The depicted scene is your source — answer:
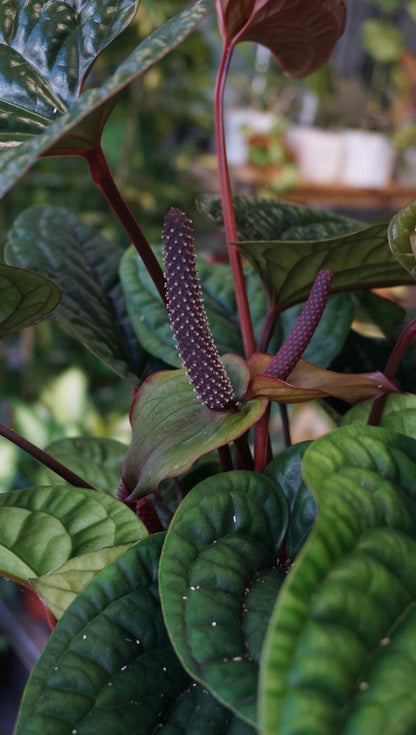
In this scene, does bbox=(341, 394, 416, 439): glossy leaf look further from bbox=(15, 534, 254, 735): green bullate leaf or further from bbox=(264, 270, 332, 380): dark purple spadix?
bbox=(15, 534, 254, 735): green bullate leaf

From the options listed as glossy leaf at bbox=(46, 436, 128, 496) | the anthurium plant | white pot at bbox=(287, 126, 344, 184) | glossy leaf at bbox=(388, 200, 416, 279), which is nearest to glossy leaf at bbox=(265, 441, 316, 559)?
the anthurium plant

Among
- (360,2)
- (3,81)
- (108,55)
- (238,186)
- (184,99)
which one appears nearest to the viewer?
(3,81)

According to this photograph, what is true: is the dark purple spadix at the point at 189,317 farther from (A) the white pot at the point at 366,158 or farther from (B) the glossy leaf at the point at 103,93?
(A) the white pot at the point at 366,158

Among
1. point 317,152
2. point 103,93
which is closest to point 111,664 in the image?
point 103,93

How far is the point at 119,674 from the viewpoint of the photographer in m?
0.27

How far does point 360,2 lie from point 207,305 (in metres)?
3.38

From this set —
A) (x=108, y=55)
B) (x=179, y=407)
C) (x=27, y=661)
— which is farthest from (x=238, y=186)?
(x=179, y=407)

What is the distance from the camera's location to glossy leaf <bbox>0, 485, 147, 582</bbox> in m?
0.33

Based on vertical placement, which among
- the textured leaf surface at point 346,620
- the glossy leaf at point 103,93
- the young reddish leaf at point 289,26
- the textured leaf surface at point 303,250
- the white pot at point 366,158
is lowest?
the white pot at point 366,158

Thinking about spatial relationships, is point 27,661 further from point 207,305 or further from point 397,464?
point 397,464

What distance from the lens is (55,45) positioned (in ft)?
1.31

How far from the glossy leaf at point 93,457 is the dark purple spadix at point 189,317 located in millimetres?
222

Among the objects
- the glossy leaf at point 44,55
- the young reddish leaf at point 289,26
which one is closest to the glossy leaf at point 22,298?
the glossy leaf at point 44,55

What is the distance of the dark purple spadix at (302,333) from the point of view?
0.35m
